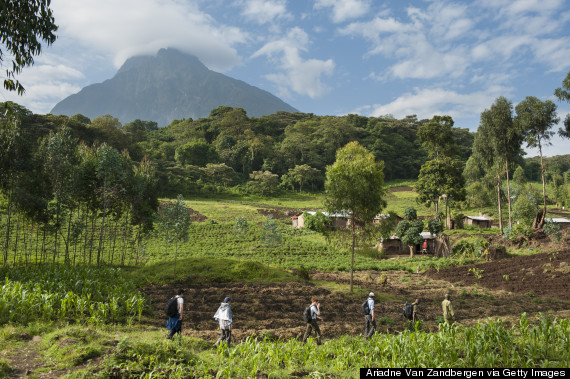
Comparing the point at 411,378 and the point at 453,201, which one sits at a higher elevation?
the point at 453,201

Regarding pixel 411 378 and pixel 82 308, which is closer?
pixel 411 378

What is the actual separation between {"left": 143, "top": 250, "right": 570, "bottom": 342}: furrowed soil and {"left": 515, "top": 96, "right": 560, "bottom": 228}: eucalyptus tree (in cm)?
1406

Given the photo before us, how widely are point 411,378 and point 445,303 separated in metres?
4.57

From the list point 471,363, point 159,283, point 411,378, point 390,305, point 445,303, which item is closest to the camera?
point 411,378

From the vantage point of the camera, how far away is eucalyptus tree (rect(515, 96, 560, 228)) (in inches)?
1222

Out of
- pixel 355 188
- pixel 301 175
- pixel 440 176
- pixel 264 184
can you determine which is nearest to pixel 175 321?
pixel 355 188

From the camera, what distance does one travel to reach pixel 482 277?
68.0ft

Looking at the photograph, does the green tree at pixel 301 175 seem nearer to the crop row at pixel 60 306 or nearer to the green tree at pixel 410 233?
the green tree at pixel 410 233

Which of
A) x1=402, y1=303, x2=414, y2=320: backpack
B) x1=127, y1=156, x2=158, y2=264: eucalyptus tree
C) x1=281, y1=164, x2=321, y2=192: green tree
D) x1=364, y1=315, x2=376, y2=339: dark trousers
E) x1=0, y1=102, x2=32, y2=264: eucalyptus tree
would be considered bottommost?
x1=364, y1=315, x2=376, y2=339: dark trousers

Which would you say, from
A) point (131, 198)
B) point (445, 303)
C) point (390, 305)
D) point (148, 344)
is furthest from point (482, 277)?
point (131, 198)

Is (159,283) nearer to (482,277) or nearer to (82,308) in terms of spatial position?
(82,308)

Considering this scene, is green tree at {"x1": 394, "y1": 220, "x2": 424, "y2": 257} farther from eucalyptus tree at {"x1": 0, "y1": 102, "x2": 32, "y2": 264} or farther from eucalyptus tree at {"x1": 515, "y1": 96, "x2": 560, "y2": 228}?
eucalyptus tree at {"x1": 0, "y1": 102, "x2": 32, "y2": 264}

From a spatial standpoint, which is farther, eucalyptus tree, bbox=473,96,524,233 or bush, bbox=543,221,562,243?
eucalyptus tree, bbox=473,96,524,233

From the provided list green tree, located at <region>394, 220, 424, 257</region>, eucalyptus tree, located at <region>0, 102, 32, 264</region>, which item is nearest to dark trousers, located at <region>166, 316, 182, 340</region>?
eucalyptus tree, located at <region>0, 102, 32, 264</region>
